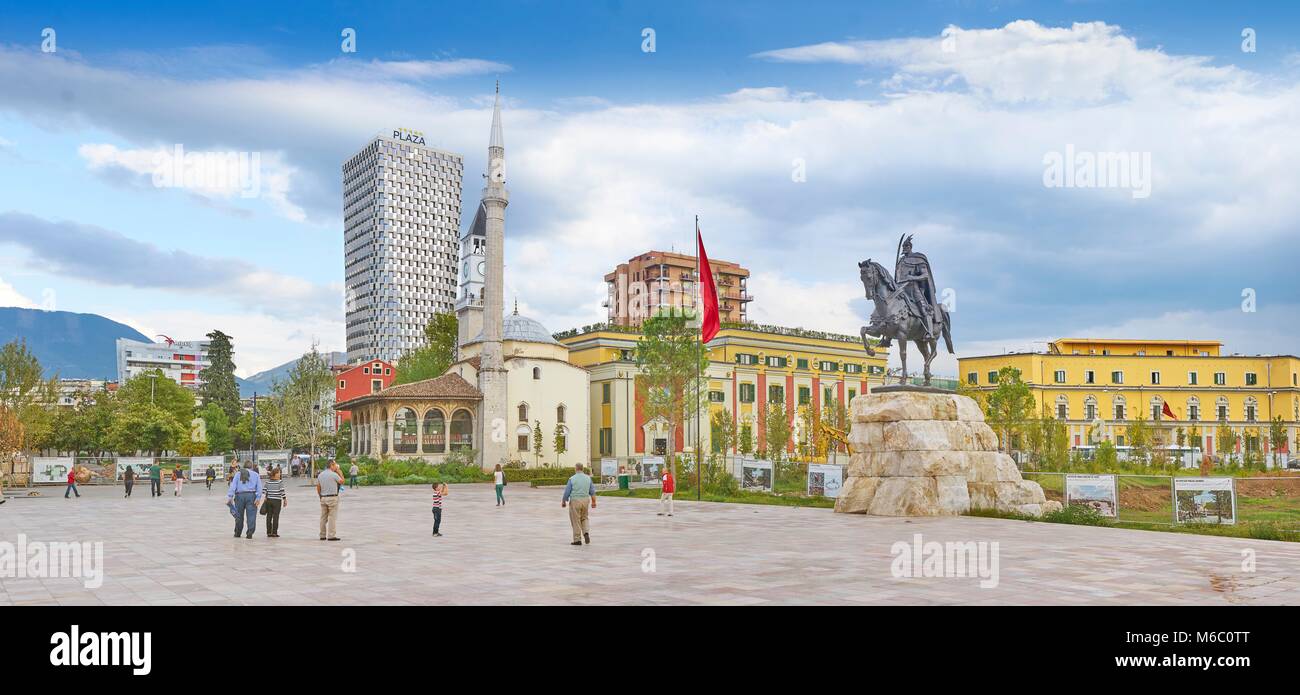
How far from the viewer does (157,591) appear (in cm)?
1122

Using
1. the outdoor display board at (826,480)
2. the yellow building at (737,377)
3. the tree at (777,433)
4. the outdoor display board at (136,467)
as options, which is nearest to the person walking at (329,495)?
the outdoor display board at (826,480)

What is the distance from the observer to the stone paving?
10.7 metres

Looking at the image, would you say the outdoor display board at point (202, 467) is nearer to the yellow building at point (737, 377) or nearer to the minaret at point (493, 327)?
the minaret at point (493, 327)

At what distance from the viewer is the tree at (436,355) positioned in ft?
249

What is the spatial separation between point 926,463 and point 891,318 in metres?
3.99

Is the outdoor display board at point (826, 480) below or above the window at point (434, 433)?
below

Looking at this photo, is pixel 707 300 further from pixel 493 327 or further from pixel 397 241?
pixel 397 241

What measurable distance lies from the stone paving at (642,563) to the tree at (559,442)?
115 ft

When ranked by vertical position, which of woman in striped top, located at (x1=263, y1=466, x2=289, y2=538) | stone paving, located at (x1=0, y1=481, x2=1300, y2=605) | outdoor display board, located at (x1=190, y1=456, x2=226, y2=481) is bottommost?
outdoor display board, located at (x1=190, y1=456, x2=226, y2=481)

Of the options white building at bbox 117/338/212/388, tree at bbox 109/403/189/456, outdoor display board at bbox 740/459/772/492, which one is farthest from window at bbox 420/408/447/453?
white building at bbox 117/338/212/388

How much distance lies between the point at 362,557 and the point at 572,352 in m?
58.8
